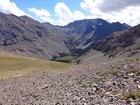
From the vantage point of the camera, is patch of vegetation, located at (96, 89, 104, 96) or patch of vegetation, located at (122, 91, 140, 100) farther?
patch of vegetation, located at (96, 89, 104, 96)

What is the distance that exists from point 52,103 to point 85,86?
5540 mm


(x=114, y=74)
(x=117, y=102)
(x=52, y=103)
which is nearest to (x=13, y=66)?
(x=114, y=74)

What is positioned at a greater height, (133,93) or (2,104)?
(133,93)

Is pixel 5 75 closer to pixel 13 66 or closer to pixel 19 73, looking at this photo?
pixel 19 73

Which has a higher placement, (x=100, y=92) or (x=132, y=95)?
(x=132, y=95)

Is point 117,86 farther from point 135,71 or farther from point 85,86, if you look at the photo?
point 135,71

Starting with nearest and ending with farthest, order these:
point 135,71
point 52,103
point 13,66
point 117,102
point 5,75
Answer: point 117,102 → point 52,103 → point 135,71 → point 5,75 → point 13,66

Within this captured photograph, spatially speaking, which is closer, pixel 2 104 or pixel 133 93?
pixel 133 93

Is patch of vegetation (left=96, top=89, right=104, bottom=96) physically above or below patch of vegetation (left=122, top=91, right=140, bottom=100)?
below

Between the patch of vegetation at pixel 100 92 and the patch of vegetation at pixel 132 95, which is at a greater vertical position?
the patch of vegetation at pixel 132 95

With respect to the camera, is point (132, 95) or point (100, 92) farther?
point (100, 92)

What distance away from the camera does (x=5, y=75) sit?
64.6 meters

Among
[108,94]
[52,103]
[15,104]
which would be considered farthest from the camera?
[15,104]

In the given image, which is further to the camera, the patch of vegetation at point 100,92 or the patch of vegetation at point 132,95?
the patch of vegetation at point 100,92
